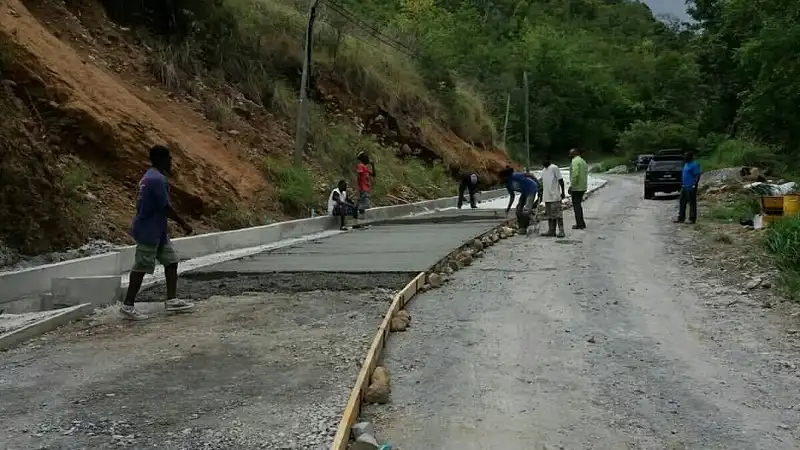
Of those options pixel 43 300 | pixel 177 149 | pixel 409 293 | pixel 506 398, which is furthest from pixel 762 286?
pixel 177 149

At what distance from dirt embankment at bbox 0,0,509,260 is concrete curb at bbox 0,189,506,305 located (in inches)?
24.2

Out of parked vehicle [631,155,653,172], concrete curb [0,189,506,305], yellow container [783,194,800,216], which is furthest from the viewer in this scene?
parked vehicle [631,155,653,172]

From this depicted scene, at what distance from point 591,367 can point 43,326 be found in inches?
199

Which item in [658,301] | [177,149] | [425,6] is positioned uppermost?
[425,6]

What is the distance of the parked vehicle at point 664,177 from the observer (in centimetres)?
3134

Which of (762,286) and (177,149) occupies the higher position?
(177,149)

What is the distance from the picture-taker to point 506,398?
5.93 metres

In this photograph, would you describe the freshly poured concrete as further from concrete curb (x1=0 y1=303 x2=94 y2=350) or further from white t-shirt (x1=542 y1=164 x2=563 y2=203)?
concrete curb (x1=0 y1=303 x2=94 y2=350)

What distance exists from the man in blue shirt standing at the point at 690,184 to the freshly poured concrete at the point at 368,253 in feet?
15.0

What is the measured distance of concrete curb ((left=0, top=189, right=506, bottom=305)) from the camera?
8.89m

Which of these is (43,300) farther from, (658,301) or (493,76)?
(493,76)

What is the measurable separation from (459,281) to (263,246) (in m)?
5.69

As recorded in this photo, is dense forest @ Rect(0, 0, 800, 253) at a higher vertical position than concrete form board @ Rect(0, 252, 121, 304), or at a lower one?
higher

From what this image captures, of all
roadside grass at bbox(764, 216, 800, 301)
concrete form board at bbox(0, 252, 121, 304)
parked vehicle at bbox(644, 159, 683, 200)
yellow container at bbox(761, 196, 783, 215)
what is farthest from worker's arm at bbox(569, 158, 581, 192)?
parked vehicle at bbox(644, 159, 683, 200)
